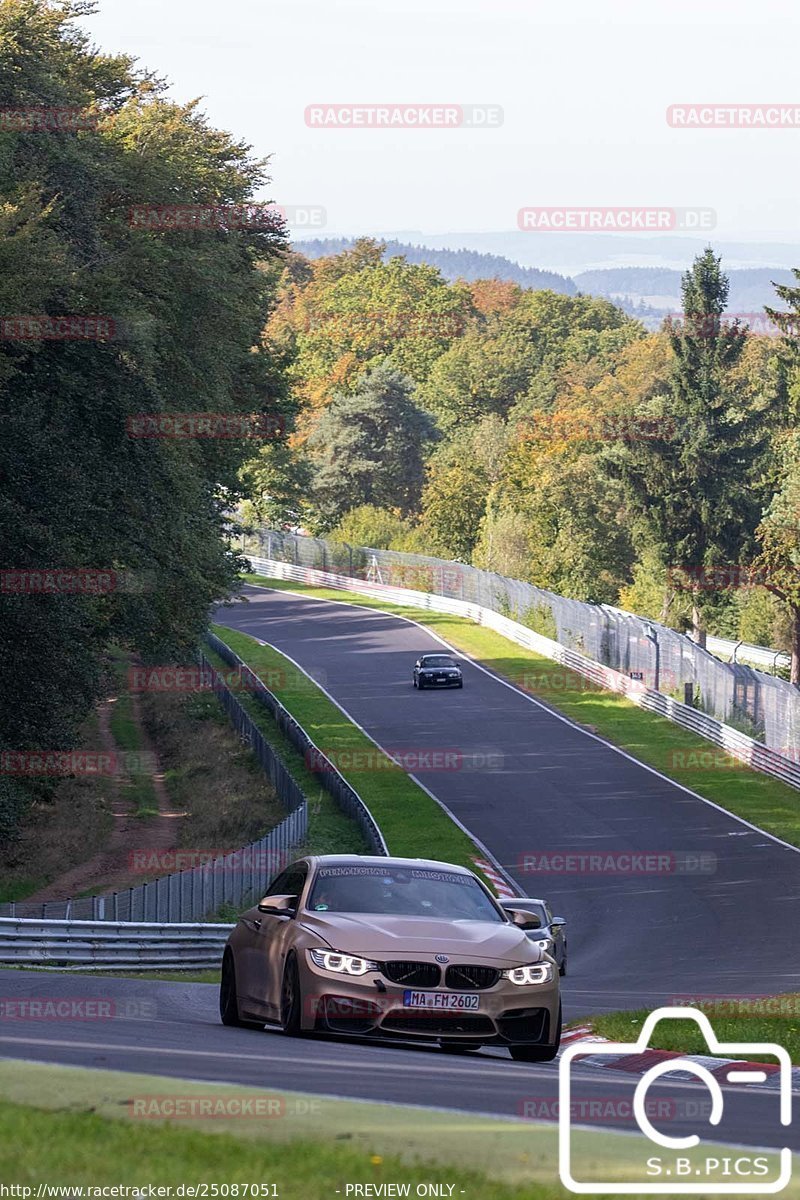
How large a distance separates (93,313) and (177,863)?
12.4 meters

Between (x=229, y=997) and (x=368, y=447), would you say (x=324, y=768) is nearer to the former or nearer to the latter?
(x=229, y=997)

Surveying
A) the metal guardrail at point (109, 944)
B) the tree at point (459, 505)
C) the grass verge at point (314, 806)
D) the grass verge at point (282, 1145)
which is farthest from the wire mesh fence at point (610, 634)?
the grass verge at point (282, 1145)

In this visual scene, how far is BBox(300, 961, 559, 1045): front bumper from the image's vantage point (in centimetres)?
1206

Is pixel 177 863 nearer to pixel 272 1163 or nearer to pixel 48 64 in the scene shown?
pixel 48 64

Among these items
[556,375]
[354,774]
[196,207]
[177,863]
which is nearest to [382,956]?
[177,863]

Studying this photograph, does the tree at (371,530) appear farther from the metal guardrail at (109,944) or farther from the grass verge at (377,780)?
the metal guardrail at (109,944)

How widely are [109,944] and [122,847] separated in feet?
69.4

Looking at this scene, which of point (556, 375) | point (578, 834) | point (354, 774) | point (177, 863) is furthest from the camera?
point (556, 375)

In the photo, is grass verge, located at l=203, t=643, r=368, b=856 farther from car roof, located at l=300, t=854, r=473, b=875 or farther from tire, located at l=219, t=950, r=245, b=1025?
car roof, located at l=300, t=854, r=473, b=875

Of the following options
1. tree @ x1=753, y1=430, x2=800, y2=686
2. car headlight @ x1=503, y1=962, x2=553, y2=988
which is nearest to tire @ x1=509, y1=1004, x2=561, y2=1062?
car headlight @ x1=503, y1=962, x2=553, y2=988

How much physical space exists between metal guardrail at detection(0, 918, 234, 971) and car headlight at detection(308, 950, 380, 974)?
8.85 metres

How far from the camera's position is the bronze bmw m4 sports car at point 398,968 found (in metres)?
12.1

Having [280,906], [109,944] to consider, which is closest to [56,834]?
[109,944]

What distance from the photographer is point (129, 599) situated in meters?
36.7
